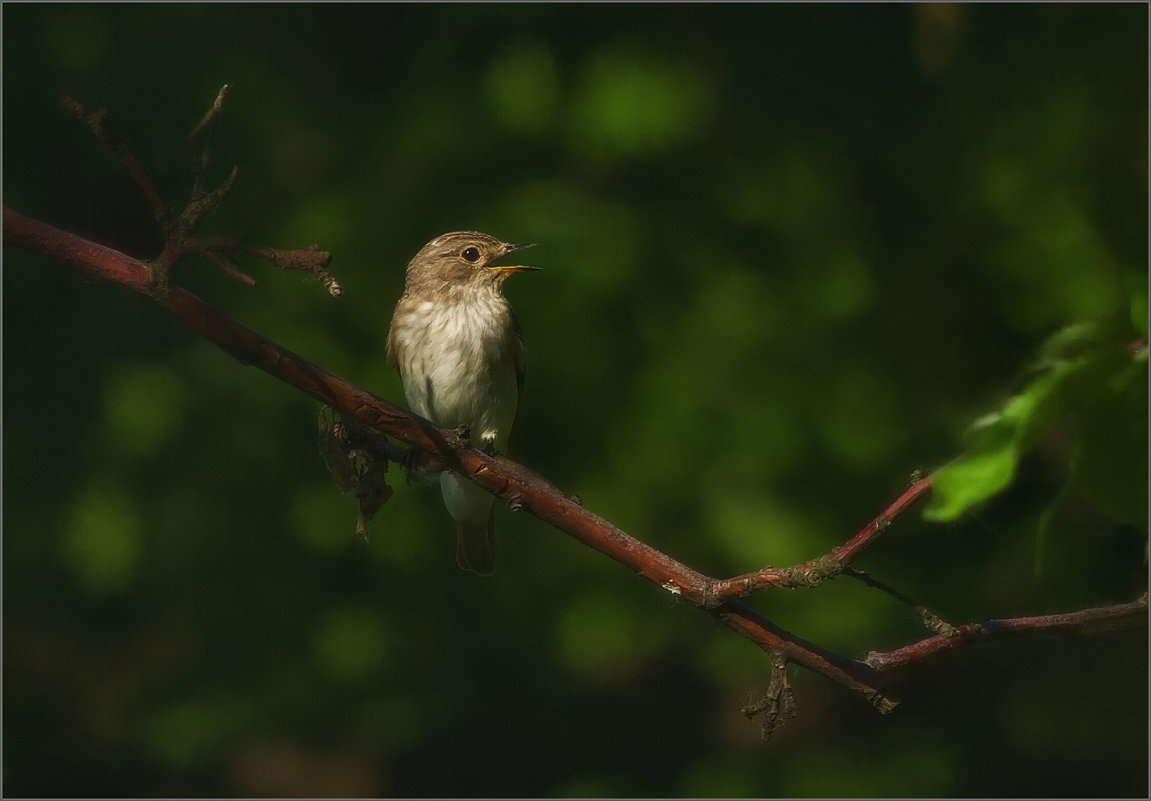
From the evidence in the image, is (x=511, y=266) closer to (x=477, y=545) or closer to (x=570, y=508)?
(x=477, y=545)

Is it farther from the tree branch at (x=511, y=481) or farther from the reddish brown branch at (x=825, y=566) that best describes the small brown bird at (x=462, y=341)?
the reddish brown branch at (x=825, y=566)

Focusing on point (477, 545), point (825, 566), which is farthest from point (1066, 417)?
point (477, 545)

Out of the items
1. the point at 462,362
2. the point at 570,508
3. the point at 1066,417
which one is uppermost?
the point at 462,362

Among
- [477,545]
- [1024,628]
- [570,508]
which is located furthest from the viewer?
[477,545]

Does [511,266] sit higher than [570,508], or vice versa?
[511,266]

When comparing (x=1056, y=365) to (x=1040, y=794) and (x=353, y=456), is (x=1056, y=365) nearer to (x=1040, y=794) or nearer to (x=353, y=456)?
(x=353, y=456)

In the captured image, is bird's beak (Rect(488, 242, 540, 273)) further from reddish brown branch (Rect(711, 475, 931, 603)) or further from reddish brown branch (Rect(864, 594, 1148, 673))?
reddish brown branch (Rect(864, 594, 1148, 673))

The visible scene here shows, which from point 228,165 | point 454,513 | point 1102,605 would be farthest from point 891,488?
point 1102,605
